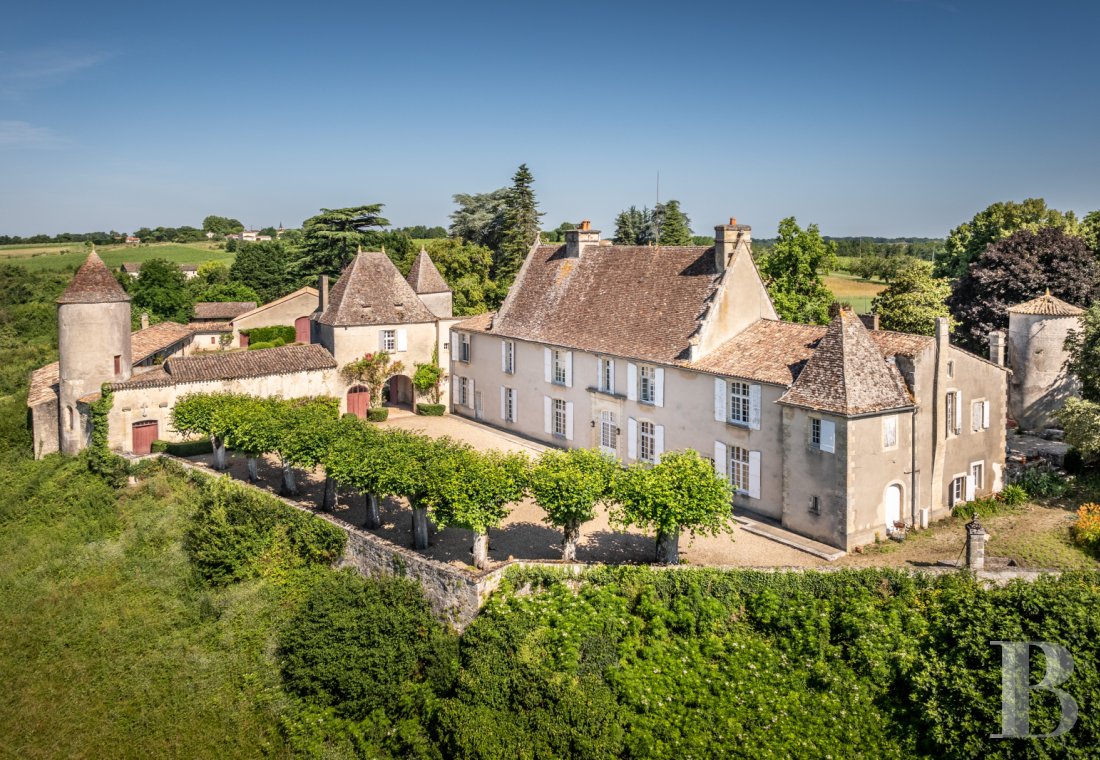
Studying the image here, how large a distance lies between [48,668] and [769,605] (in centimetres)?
1877

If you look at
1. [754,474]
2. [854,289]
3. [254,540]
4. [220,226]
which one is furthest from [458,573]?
[220,226]

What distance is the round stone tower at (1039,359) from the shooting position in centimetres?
3647

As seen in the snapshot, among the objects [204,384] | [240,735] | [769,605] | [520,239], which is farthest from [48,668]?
[520,239]

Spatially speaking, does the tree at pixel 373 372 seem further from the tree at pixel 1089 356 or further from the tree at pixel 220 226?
the tree at pixel 220 226

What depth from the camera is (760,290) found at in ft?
104

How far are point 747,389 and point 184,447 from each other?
22793 mm

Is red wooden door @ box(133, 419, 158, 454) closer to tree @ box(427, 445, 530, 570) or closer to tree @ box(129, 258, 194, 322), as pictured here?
tree @ box(427, 445, 530, 570)

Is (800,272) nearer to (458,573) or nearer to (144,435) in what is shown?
(458,573)

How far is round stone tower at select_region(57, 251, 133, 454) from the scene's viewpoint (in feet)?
114

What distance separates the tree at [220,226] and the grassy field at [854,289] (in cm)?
11586

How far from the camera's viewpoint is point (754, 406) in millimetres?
27172

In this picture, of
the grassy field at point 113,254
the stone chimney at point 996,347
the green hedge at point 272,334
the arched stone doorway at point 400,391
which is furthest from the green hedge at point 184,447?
the grassy field at point 113,254

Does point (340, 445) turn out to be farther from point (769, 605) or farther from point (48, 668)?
point (769, 605)

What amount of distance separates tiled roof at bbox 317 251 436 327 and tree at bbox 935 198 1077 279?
32345mm
